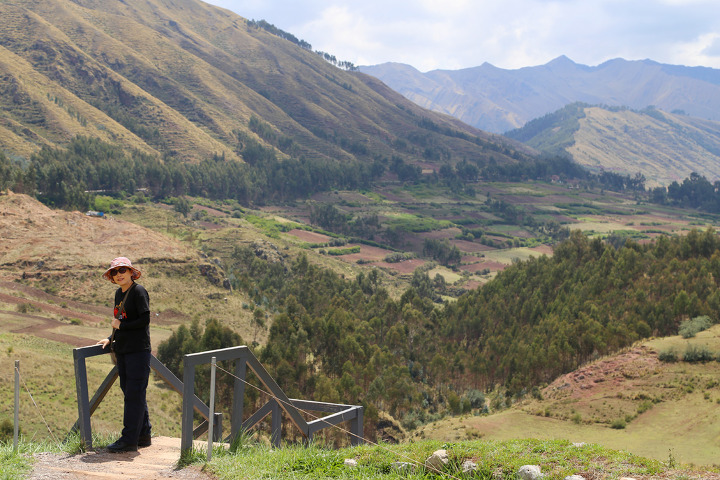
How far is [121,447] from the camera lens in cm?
1004

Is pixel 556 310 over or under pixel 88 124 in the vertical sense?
under

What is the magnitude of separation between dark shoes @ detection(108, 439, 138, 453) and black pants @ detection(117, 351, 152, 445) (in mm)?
54

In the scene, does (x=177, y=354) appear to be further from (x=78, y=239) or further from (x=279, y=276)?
(x=279, y=276)

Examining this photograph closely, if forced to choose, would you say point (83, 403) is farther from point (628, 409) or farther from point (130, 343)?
point (628, 409)

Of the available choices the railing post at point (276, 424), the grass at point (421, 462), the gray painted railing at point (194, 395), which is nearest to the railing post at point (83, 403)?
the gray painted railing at point (194, 395)

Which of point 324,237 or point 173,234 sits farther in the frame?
point 324,237

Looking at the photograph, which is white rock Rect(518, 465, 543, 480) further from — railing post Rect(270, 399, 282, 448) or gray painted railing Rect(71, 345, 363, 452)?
railing post Rect(270, 399, 282, 448)

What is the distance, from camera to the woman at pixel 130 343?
9883 mm

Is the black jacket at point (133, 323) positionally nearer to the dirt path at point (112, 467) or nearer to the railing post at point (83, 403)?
the railing post at point (83, 403)

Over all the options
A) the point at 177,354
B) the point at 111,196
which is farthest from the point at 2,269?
the point at 111,196

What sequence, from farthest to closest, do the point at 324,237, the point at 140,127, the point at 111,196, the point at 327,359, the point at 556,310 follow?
the point at 140,127 < the point at 324,237 < the point at 111,196 < the point at 556,310 < the point at 327,359

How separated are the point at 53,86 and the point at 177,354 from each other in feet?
451

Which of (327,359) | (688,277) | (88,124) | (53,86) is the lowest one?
(327,359)

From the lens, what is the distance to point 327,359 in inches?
2351
